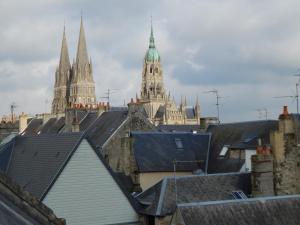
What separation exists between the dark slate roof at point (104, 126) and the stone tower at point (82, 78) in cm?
13088

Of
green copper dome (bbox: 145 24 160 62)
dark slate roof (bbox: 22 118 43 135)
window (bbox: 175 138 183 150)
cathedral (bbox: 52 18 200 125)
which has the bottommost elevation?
window (bbox: 175 138 183 150)

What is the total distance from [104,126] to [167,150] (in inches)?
Result: 479

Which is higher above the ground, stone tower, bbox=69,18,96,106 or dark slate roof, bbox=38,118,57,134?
stone tower, bbox=69,18,96,106

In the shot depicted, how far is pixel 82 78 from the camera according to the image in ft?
615

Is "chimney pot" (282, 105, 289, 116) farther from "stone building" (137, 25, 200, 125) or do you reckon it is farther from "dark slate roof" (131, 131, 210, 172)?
"stone building" (137, 25, 200, 125)

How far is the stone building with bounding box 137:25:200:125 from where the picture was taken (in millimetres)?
155712

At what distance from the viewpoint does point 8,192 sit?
12.1m

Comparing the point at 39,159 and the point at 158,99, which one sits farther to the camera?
the point at 158,99

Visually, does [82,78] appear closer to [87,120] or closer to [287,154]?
[87,120]

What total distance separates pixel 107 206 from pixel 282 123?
1163cm

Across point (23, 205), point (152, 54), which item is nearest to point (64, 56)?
point (152, 54)

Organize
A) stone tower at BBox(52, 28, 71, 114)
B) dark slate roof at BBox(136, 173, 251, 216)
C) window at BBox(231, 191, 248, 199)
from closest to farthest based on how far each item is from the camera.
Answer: dark slate roof at BBox(136, 173, 251, 216) < window at BBox(231, 191, 248, 199) < stone tower at BBox(52, 28, 71, 114)

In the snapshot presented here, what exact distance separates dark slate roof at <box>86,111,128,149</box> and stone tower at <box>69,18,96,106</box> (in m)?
131

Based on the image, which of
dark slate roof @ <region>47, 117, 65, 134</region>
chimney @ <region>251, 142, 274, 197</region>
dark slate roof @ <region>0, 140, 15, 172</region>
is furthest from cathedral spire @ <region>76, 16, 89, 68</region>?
chimney @ <region>251, 142, 274, 197</region>
